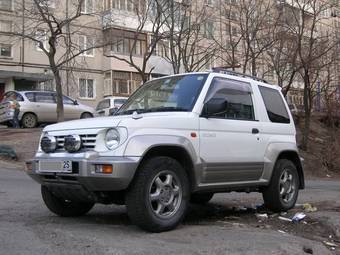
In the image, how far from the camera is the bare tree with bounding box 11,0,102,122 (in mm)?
22531

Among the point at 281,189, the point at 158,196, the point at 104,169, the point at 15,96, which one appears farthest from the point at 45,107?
the point at 104,169

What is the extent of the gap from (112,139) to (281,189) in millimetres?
3549

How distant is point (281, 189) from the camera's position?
885cm

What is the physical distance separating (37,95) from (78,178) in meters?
18.7

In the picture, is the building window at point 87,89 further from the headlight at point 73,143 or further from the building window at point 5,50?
the headlight at point 73,143

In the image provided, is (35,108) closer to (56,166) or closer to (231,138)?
(231,138)

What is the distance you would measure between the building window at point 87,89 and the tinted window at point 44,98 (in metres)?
16.9

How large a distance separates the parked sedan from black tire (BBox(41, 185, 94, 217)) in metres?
16.4

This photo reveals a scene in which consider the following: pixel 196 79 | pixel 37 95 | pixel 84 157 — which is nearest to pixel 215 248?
pixel 84 157

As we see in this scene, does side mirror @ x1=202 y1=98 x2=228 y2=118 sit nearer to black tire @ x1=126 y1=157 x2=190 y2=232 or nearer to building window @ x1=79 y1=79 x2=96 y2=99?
black tire @ x1=126 y1=157 x2=190 y2=232

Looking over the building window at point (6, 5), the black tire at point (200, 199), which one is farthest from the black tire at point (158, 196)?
the building window at point (6, 5)

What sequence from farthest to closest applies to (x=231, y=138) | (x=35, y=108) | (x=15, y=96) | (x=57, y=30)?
(x=35, y=108), (x=15, y=96), (x=57, y=30), (x=231, y=138)

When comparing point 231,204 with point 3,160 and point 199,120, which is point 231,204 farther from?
point 3,160

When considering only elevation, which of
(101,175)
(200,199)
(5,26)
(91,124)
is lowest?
(200,199)
